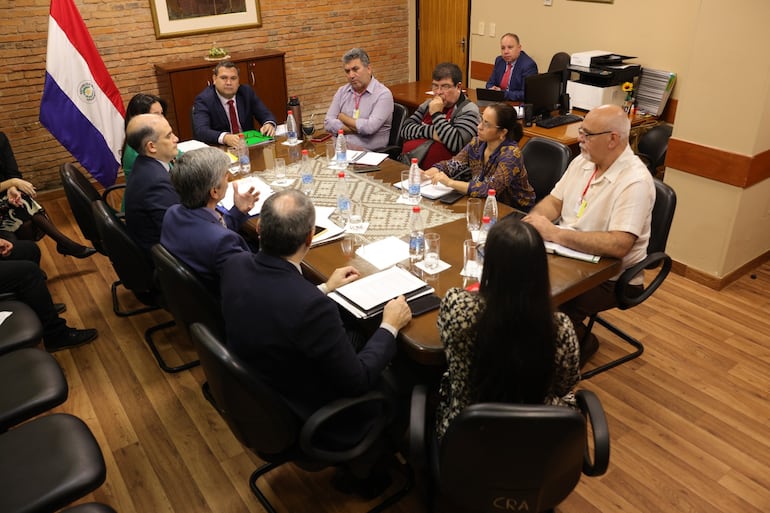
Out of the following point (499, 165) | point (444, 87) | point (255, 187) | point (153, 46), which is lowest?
point (255, 187)

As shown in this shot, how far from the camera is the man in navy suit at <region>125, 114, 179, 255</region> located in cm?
290

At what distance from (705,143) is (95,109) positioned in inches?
177

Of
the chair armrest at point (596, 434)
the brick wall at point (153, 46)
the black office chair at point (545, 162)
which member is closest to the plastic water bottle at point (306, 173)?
the black office chair at point (545, 162)

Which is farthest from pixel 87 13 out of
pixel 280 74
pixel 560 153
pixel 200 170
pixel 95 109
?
pixel 560 153

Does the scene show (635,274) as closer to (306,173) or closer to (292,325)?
(292,325)

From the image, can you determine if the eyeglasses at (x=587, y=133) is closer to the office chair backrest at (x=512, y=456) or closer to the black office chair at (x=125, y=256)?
the office chair backrest at (x=512, y=456)

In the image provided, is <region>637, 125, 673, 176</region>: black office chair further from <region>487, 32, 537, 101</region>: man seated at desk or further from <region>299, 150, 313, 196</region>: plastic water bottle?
<region>299, 150, 313, 196</region>: plastic water bottle

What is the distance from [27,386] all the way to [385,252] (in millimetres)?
1489

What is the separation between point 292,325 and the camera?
1746 mm

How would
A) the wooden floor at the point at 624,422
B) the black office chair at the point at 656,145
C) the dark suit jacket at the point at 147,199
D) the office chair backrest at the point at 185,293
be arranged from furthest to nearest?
the black office chair at the point at 656,145 < the dark suit jacket at the point at 147,199 < the wooden floor at the point at 624,422 < the office chair backrest at the point at 185,293

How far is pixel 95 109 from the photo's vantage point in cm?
468

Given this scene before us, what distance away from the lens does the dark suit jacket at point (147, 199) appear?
2.90m

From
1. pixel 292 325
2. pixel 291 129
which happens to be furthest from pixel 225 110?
pixel 292 325

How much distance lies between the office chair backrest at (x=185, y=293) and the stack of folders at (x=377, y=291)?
20.8 inches
